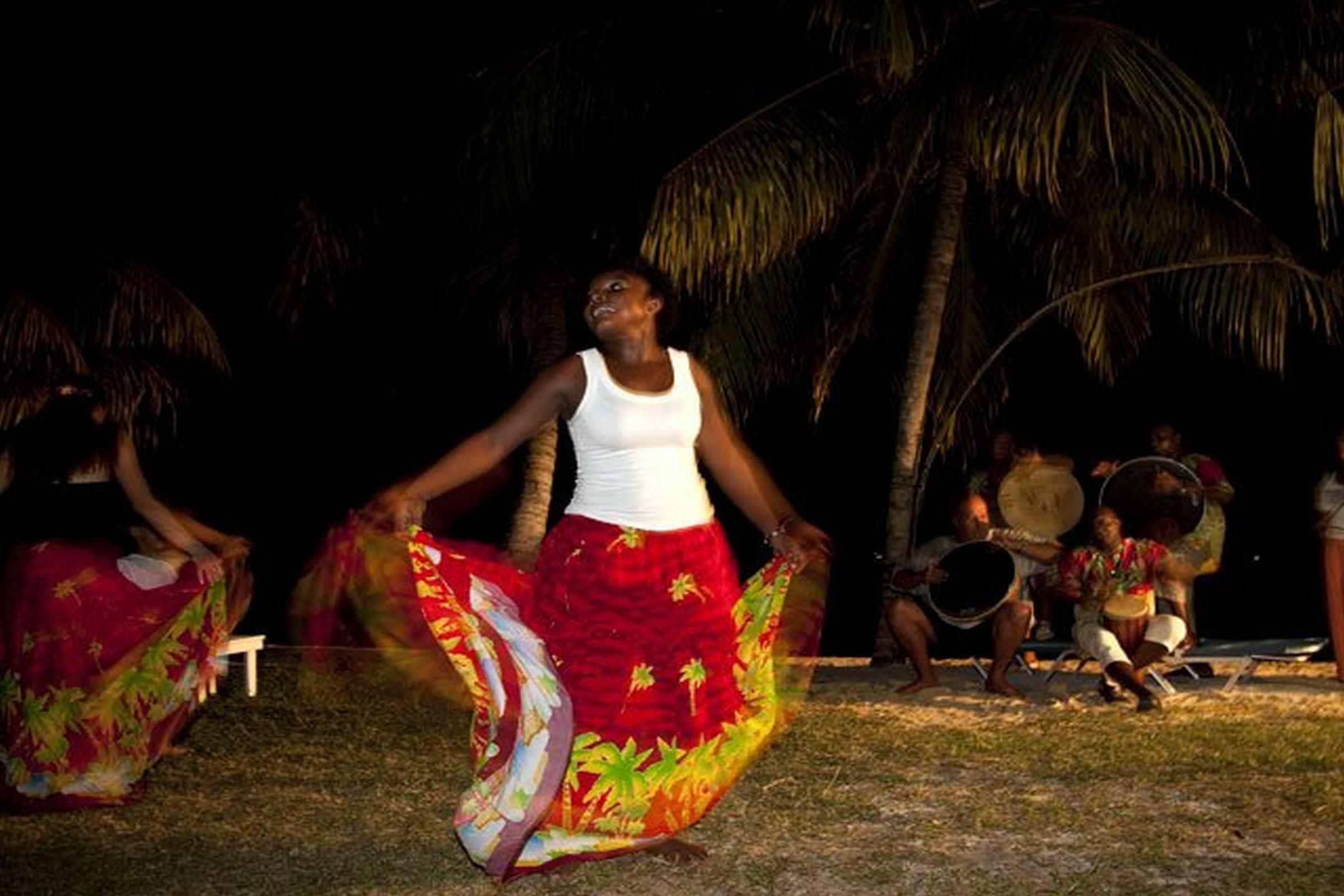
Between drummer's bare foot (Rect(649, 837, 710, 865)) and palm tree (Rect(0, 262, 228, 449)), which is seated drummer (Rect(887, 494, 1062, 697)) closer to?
drummer's bare foot (Rect(649, 837, 710, 865))

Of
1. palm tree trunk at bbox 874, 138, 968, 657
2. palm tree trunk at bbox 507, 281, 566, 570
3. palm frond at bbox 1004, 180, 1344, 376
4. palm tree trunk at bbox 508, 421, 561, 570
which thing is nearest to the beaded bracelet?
palm tree trunk at bbox 874, 138, 968, 657

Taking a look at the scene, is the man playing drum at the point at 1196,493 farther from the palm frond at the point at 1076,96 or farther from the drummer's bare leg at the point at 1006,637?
the palm frond at the point at 1076,96

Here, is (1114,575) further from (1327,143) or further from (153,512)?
(153,512)

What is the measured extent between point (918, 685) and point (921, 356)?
262 cm

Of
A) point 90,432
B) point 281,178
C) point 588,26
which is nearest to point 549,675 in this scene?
point 90,432

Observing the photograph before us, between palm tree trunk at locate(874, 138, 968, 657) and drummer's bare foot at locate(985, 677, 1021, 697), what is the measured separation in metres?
1.79

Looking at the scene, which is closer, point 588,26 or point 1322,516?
point 1322,516

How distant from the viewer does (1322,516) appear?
10438mm

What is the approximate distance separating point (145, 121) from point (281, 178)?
1050mm

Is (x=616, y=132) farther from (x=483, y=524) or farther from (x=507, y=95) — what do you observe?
(x=483, y=524)

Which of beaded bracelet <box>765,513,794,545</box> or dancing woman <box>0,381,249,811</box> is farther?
dancing woman <box>0,381,249,811</box>

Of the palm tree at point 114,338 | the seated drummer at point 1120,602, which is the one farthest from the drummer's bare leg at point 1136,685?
the palm tree at point 114,338

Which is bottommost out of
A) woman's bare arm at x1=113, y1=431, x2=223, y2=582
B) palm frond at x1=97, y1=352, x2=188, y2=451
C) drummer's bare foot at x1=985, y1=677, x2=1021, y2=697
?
drummer's bare foot at x1=985, y1=677, x2=1021, y2=697

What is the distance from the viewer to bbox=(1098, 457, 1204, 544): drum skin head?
34.3ft
